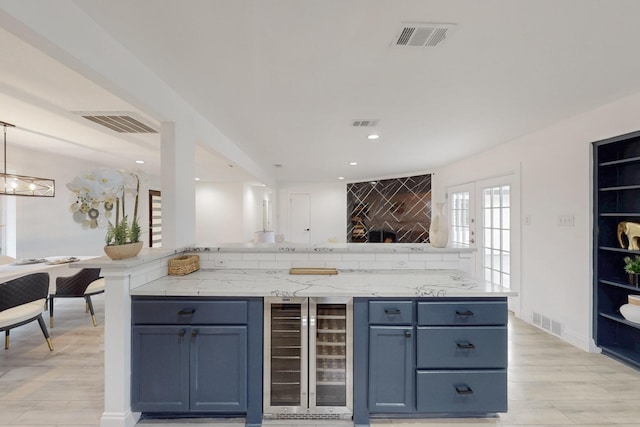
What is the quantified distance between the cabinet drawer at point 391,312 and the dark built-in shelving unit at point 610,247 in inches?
93.3

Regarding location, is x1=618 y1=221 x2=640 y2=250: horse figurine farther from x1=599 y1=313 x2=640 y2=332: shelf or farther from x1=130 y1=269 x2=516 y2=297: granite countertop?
x1=130 y1=269 x2=516 y2=297: granite countertop

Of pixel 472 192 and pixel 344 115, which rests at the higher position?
pixel 344 115

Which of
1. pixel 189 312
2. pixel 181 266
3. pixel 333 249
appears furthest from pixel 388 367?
pixel 181 266

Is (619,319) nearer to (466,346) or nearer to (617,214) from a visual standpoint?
(617,214)

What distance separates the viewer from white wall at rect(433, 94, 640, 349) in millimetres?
2969

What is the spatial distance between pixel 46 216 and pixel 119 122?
2904mm

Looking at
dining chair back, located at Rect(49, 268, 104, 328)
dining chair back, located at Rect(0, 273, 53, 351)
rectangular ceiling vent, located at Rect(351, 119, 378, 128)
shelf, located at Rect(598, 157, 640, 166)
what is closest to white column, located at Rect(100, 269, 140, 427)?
dining chair back, located at Rect(0, 273, 53, 351)

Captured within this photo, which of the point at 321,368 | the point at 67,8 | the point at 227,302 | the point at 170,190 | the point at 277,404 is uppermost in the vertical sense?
the point at 67,8

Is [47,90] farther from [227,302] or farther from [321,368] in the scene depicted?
[321,368]

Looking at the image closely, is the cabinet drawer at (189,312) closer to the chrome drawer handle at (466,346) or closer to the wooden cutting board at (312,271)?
the wooden cutting board at (312,271)

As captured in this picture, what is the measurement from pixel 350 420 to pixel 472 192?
421cm

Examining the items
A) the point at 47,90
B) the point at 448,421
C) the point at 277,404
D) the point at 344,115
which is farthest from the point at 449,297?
the point at 47,90

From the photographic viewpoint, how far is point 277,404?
1.95 meters

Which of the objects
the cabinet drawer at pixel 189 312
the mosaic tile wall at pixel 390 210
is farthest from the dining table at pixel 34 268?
the mosaic tile wall at pixel 390 210
